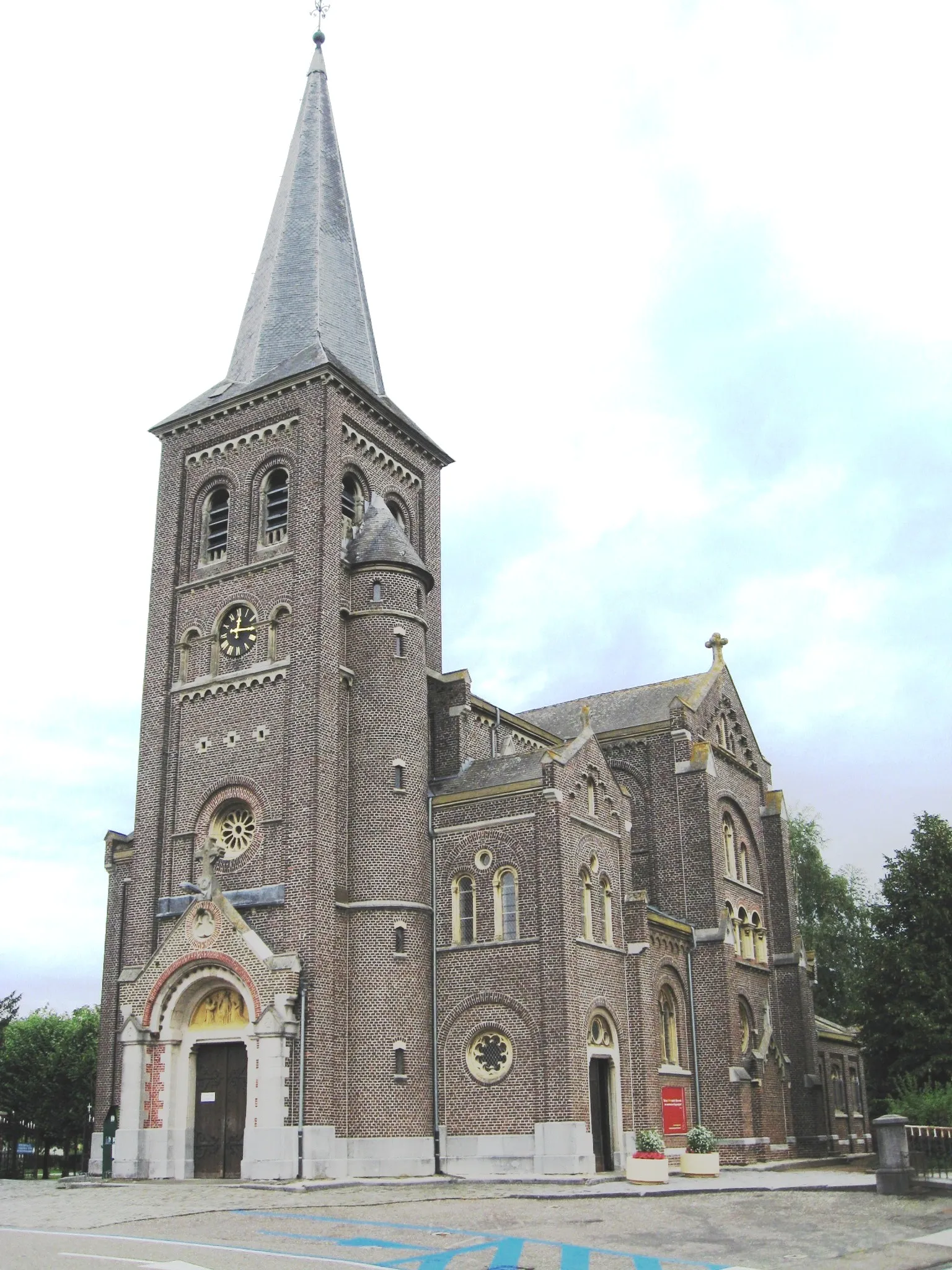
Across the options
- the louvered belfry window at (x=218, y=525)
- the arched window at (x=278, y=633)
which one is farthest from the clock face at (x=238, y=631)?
the louvered belfry window at (x=218, y=525)

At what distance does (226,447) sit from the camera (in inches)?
1593

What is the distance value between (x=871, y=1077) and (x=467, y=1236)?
91.3ft

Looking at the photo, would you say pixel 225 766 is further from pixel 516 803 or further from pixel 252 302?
pixel 252 302

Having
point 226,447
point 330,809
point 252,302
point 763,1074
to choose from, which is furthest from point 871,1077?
point 252,302

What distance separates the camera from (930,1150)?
26594 millimetres

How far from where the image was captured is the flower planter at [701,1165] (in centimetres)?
3089

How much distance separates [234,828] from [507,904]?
26.4 ft

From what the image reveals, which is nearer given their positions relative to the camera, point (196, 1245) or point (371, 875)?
point (196, 1245)

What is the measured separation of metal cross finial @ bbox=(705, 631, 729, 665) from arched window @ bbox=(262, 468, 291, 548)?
1805cm

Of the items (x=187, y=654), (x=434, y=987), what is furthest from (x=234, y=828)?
(x=434, y=987)

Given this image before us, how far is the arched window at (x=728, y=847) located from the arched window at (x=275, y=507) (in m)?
18.0

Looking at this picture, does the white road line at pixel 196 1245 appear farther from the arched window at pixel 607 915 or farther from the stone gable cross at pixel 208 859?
the arched window at pixel 607 915

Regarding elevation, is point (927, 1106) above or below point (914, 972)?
below

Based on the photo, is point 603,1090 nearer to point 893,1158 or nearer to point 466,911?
point 466,911
